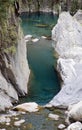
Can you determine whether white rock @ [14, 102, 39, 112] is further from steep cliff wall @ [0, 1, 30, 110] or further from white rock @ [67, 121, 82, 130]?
white rock @ [67, 121, 82, 130]

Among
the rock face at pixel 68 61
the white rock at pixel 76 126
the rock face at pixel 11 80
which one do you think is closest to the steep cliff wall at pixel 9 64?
the rock face at pixel 11 80

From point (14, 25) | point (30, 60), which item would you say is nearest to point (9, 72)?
point (14, 25)

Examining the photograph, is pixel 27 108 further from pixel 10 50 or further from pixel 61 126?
pixel 10 50

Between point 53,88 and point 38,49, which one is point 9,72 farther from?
point 38,49

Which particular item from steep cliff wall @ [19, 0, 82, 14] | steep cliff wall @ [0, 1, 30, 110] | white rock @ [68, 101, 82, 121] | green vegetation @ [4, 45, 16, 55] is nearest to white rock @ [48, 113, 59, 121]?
white rock @ [68, 101, 82, 121]

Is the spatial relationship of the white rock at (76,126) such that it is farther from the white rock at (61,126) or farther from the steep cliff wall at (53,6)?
the steep cliff wall at (53,6)
